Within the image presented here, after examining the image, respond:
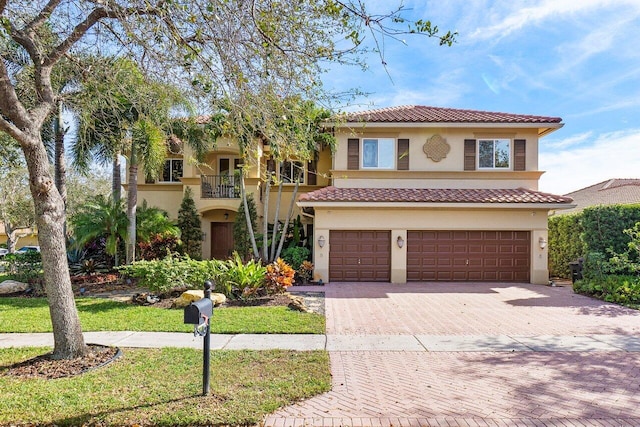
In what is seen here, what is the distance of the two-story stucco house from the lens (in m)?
15.5

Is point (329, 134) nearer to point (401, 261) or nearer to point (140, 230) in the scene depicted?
point (401, 261)

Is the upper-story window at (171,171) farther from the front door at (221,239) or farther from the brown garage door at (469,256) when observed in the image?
the brown garage door at (469,256)

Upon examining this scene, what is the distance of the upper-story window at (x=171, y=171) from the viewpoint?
2083 centimetres

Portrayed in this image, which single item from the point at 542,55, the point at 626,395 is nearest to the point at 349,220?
the point at 542,55

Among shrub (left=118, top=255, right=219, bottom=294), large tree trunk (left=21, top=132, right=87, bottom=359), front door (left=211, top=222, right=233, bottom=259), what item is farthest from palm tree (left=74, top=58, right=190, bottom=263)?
front door (left=211, top=222, right=233, bottom=259)

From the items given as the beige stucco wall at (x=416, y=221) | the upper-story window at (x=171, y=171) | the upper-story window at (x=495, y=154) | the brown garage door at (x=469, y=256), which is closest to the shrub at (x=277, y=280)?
the beige stucco wall at (x=416, y=221)

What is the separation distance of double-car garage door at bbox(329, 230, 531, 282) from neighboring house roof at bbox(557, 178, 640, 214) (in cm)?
1199

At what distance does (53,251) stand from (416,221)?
1271 centimetres

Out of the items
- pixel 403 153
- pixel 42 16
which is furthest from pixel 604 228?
pixel 42 16

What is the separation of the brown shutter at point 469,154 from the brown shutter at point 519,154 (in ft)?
5.89

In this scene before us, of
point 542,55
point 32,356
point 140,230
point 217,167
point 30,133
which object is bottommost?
point 32,356

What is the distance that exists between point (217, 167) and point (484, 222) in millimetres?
13941

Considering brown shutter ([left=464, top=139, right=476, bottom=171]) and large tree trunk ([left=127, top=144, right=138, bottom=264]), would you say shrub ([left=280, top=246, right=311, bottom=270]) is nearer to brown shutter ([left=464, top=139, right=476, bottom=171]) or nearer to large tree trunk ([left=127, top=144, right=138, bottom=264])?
large tree trunk ([left=127, top=144, right=138, bottom=264])

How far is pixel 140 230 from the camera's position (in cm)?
1598
